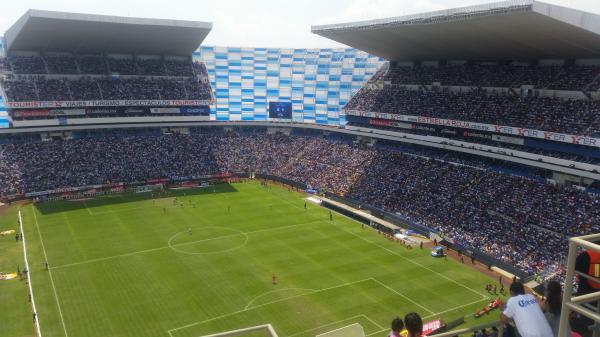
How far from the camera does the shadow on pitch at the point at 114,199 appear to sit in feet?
202

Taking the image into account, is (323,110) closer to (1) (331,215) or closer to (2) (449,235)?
(1) (331,215)

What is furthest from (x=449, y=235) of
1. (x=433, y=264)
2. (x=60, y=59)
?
(x=60, y=59)

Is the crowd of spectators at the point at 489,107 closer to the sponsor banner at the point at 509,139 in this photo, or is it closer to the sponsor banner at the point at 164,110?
the sponsor banner at the point at 509,139

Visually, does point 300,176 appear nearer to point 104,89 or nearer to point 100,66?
point 104,89

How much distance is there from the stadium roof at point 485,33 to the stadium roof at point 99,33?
25.2 meters

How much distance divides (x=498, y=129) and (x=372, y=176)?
19.3m

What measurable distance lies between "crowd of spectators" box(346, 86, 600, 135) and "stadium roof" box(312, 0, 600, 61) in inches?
208

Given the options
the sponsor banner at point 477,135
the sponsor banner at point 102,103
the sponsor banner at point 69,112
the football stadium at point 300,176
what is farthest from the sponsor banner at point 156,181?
the sponsor banner at point 477,135

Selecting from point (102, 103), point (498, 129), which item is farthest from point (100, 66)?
point (498, 129)

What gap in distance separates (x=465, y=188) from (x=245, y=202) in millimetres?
29090

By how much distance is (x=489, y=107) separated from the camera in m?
58.4

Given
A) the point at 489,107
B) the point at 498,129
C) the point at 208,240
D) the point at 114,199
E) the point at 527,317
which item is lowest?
the point at 208,240

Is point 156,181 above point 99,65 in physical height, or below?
below

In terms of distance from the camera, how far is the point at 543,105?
175 feet
